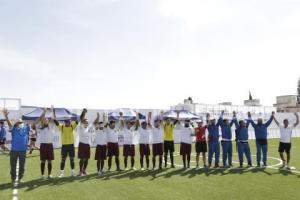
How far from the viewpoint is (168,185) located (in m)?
11.7

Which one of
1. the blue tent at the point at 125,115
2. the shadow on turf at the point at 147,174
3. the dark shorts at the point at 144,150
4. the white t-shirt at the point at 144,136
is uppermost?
the blue tent at the point at 125,115

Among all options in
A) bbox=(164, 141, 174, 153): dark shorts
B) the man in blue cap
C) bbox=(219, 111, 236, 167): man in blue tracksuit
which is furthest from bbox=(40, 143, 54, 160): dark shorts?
bbox=(219, 111, 236, 167): man in blue tracksuit

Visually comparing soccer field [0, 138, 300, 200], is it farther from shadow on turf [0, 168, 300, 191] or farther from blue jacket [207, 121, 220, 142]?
blue jacket [207, 121, 220, 142]

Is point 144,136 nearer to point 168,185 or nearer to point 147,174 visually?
point 147,174

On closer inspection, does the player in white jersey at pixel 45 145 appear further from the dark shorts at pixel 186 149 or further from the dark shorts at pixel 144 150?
the dark shorts at pixel 186 149

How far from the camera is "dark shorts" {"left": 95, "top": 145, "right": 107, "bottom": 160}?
48.5 feet

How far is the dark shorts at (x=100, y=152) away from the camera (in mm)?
14781

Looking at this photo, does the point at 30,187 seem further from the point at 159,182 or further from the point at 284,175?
the point at 284,175

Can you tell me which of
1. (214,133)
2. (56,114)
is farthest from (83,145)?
(56,114)

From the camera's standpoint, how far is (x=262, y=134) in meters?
16.2

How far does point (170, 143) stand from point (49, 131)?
18.5 feet

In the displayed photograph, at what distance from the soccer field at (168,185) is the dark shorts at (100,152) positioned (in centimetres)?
72

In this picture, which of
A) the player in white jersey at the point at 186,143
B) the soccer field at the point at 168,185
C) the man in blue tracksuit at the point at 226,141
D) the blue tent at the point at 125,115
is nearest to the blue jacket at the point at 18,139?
the soccer field at the point at 168,185

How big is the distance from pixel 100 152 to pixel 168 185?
4.25 meters
